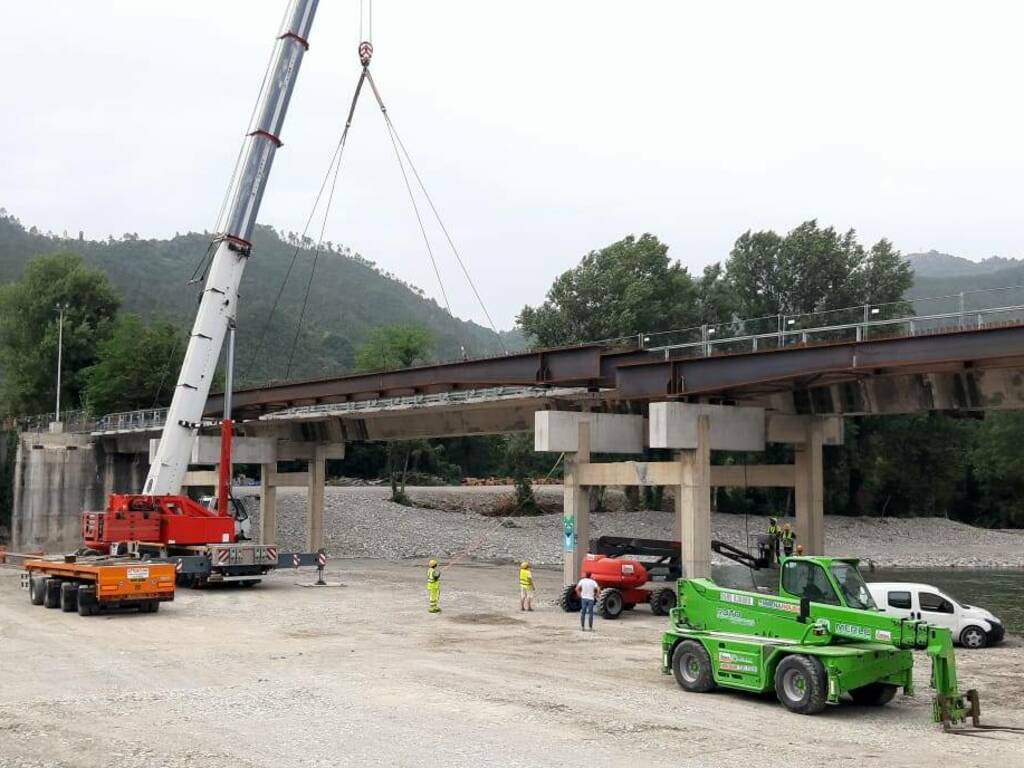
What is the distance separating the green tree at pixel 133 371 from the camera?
7594cm

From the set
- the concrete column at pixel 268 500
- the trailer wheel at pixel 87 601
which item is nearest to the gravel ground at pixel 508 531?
the concrete column at pixel 268 500

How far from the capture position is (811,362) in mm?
29906

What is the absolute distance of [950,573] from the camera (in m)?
55.7

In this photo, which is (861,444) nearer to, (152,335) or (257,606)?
(152,335)

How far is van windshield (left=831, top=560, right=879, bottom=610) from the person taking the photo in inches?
667

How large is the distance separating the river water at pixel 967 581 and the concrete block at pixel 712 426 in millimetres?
9494

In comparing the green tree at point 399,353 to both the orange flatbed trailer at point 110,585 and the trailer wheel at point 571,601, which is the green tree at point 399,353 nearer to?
the orange flatbed trailer at point 110,585

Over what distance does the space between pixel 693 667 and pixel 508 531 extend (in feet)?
176

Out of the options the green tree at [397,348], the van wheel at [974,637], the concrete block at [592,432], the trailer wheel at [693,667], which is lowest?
the van wheel at [974,637]

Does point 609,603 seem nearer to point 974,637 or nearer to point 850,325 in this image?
point 974,637

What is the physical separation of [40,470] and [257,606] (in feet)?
127

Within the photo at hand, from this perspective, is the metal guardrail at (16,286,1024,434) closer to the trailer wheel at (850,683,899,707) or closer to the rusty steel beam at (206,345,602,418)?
the rusty steel beam at (206,345,602,418)

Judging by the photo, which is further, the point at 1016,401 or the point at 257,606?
the point at 257,606

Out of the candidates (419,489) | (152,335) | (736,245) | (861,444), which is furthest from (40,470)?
(861,444)
